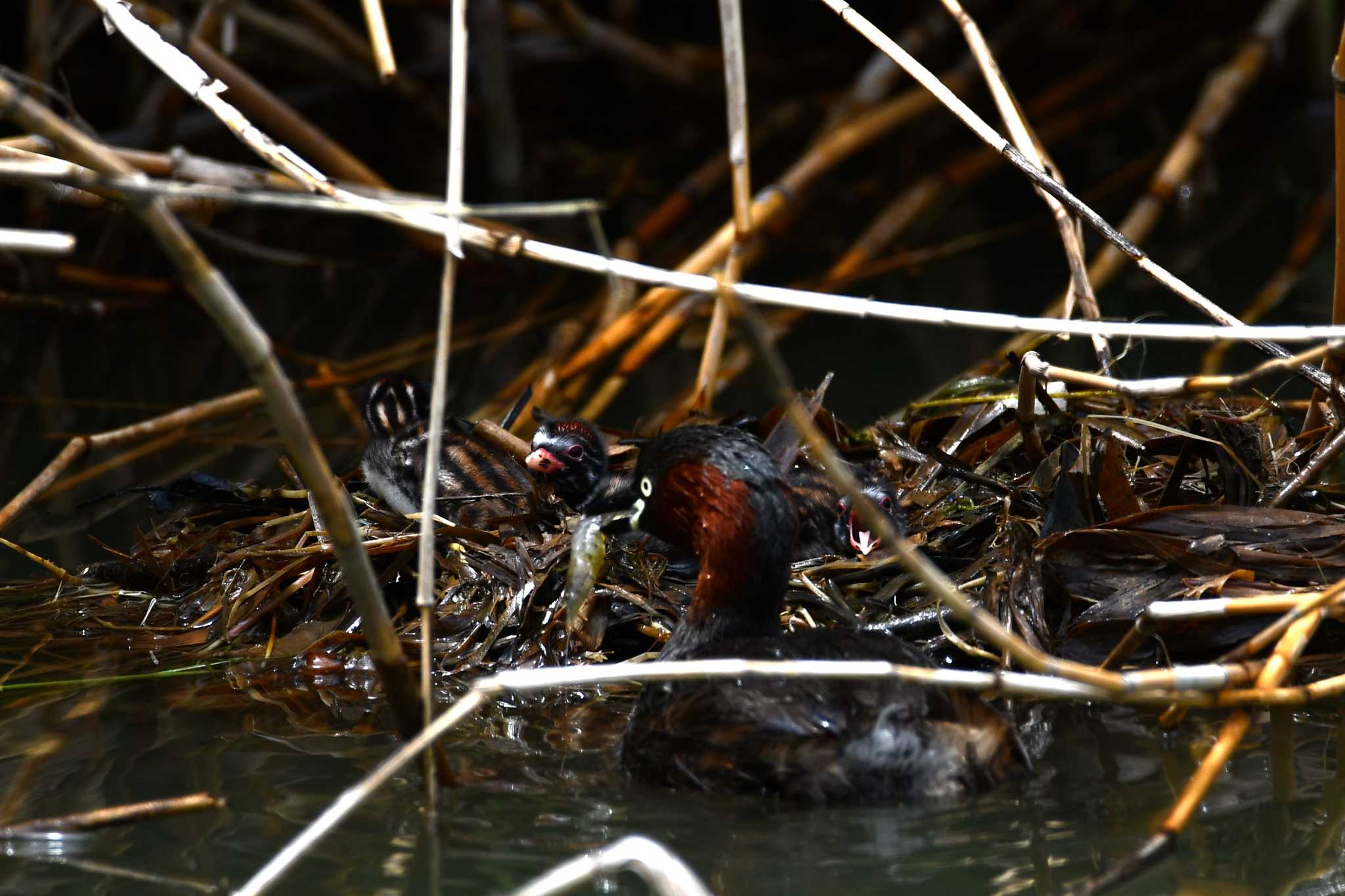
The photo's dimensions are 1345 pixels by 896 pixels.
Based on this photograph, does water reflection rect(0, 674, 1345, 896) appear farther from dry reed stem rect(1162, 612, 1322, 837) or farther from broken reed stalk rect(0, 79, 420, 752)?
broken reed stalk rect(0, 79, 420, 752)

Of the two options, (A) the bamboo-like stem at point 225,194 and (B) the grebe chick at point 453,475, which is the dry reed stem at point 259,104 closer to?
(B) the grebe chick at point 453,475

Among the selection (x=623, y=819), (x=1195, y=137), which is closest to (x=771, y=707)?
(x=623, y=819)

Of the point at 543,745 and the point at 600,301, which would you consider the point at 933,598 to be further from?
the point at 600,301

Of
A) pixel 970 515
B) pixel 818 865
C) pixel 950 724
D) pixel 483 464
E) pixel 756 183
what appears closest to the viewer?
pixel 818 865

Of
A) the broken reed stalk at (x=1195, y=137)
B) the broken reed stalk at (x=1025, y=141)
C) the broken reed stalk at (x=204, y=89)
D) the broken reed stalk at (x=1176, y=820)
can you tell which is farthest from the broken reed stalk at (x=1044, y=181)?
the broken reed stalk at (x=1195, y=137)

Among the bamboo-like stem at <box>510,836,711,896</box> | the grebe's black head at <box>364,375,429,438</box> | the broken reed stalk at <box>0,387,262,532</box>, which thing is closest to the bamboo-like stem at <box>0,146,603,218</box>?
the bamboo-like stem at <box>510,836,711,896</box>

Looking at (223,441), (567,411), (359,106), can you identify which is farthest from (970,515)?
(359,106)
